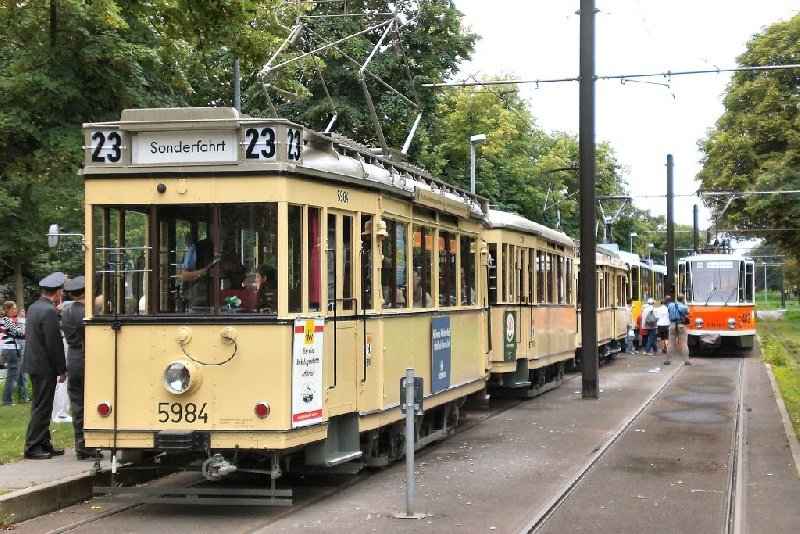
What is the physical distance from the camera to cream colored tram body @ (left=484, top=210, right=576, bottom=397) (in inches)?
761

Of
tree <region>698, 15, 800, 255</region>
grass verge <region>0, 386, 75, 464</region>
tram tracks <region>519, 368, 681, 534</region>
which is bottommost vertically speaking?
tram tracks <region>519, 368, 681, 534</region>

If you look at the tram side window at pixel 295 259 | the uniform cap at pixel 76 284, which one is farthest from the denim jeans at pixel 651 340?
the tram side window at pixel 295 259

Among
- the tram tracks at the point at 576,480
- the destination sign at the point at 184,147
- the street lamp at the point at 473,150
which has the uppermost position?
the street lamp at the point at 473,150

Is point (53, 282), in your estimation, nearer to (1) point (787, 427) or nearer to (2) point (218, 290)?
(2) point (218, 290)

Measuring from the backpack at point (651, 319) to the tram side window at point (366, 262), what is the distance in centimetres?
2472

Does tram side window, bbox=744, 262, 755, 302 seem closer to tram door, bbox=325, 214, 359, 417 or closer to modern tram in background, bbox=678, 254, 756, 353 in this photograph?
modern tram in background, bbox=678, 254, 756, 353

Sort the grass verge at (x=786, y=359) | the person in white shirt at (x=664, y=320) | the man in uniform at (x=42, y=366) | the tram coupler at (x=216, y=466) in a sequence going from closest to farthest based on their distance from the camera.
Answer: the tram coupler at (x=216, y=466)
the man in uniform at (x=42, y=366)
the grass verge at (x=786, y=359)
the person in white shirt at (x=664, y=320)

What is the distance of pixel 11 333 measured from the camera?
59.0 feet

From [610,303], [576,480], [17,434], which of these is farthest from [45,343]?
[610,303]

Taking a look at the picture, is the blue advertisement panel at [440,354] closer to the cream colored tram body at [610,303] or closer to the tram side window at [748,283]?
the cream colored tram body at [610,303]

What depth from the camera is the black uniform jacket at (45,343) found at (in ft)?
38.5

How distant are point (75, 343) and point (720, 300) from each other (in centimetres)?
2605

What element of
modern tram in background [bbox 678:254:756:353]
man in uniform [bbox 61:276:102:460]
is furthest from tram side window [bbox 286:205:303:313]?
modern tram in background [bbox 678:254:756:353]

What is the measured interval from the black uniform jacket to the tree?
129ft
